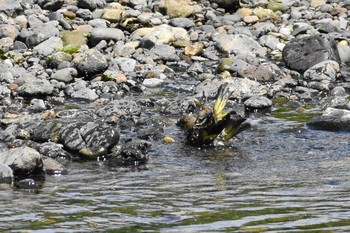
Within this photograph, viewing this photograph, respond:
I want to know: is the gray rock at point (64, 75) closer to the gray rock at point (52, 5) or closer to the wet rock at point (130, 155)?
the wet rock at point (130, 155)

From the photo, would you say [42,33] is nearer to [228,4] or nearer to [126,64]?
[126,64]

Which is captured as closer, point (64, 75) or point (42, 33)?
point (64, 75)

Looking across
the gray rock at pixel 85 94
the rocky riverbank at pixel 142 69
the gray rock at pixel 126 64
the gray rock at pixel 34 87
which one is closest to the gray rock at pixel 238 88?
the rocky riverbank at pixel 142 69

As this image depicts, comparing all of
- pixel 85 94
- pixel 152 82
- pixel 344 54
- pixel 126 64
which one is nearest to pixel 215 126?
pixel 85 94

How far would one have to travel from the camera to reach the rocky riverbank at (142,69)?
11210 millimetres

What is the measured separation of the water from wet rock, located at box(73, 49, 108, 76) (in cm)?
399

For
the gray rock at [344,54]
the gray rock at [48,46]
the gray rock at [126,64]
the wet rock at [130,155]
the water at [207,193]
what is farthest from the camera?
the gray rock at [344,54]

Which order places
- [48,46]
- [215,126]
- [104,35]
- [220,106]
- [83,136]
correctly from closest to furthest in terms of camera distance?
1. [83,136]
2. [215,126]
3. [220,106]
4. [48,46]
5. [104,35]

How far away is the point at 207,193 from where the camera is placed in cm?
843

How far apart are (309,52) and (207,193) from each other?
9.78 metres

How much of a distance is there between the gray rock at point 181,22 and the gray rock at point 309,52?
2.91 m

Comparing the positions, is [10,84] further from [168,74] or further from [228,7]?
[228,7]

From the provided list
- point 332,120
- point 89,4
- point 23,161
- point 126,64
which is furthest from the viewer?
point 89,4

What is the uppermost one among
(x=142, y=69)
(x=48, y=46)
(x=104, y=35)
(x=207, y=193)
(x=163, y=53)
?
(x=104, y=35)
